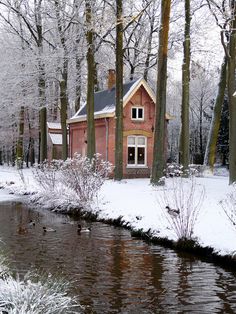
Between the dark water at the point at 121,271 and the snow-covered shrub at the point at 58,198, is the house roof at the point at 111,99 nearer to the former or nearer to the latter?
the snow-covered shrub at the point at 58,198

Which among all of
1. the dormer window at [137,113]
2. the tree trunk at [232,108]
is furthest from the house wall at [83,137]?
the tree trunk at [232,108]

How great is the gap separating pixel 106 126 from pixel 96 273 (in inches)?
812

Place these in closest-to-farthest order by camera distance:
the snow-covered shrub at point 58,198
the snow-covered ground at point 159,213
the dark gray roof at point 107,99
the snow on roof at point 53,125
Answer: the snow-covered ground at point 159,213, the snow-covered shrub at point 58,198, the dark gray roof at point 107,99, the snow on roof at point 53,125

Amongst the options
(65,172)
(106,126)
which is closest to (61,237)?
(65,172)

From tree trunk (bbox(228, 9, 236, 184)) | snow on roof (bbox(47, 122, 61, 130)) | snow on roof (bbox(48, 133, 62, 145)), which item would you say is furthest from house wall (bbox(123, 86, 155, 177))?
snow on roof (bbox(47, 122, 61, 130))

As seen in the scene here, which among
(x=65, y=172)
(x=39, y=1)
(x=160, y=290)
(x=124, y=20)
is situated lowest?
(x=160, y=290)

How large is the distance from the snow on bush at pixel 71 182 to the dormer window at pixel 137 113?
1221cm

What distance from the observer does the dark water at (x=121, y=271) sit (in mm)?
6934

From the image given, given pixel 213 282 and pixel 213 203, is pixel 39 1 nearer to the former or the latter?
pixel 213 203

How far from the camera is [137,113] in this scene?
2956 cm

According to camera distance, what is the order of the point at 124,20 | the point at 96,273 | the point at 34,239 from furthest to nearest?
the point at 124,20
the point at 34,239
the point at 96,273

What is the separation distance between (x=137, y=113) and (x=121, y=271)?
70.5ft

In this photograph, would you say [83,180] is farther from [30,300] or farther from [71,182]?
[30,300]

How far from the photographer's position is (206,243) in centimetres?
1009
